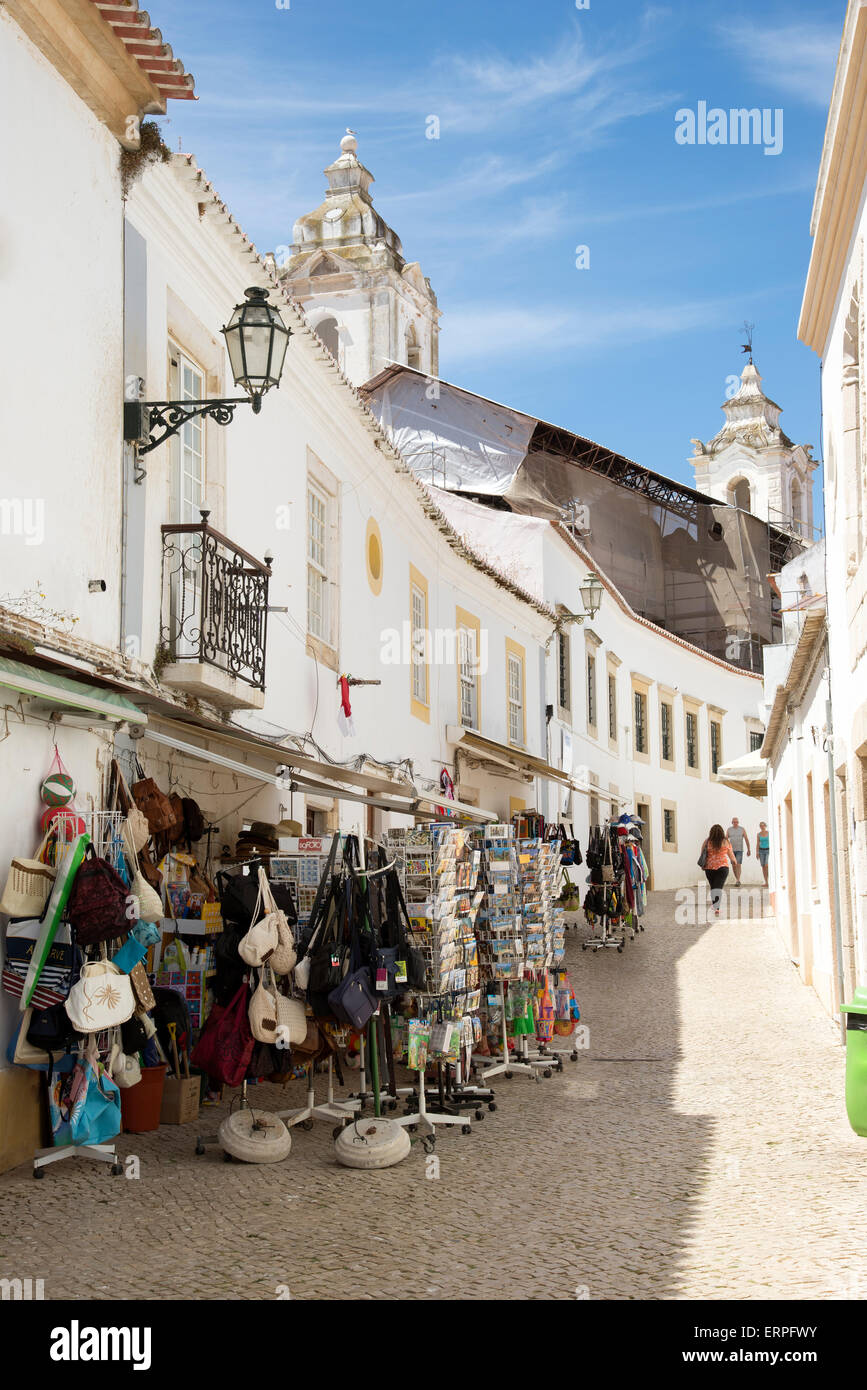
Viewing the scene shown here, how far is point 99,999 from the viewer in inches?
275

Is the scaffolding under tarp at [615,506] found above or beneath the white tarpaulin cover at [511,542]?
above

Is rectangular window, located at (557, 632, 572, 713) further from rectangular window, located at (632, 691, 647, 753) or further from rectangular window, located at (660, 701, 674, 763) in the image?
rectangular window, located at (660, 701, 674, 763)

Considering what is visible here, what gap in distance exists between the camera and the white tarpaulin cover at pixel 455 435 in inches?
1136

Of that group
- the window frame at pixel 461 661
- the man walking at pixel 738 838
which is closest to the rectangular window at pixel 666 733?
the man walking at pixel 738 838

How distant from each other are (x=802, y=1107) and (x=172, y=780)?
503 cm

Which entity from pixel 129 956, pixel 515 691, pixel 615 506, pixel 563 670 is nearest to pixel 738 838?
pixel 563 670

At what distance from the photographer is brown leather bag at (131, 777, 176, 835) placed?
885cm

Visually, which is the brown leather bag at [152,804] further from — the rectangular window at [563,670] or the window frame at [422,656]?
the rectangular window at [563,670]

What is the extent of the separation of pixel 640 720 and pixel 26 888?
83.2 ft

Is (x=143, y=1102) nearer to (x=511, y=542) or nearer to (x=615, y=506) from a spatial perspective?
(x=511, y=542)

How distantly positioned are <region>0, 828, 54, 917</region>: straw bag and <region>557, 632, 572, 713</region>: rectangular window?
1889 centimetres

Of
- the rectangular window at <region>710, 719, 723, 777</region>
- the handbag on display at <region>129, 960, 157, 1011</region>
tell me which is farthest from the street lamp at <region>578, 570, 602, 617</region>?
the handbag on display at <region>129, 960, 157, 1011</region>

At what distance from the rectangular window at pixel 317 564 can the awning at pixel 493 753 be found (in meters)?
5.20
